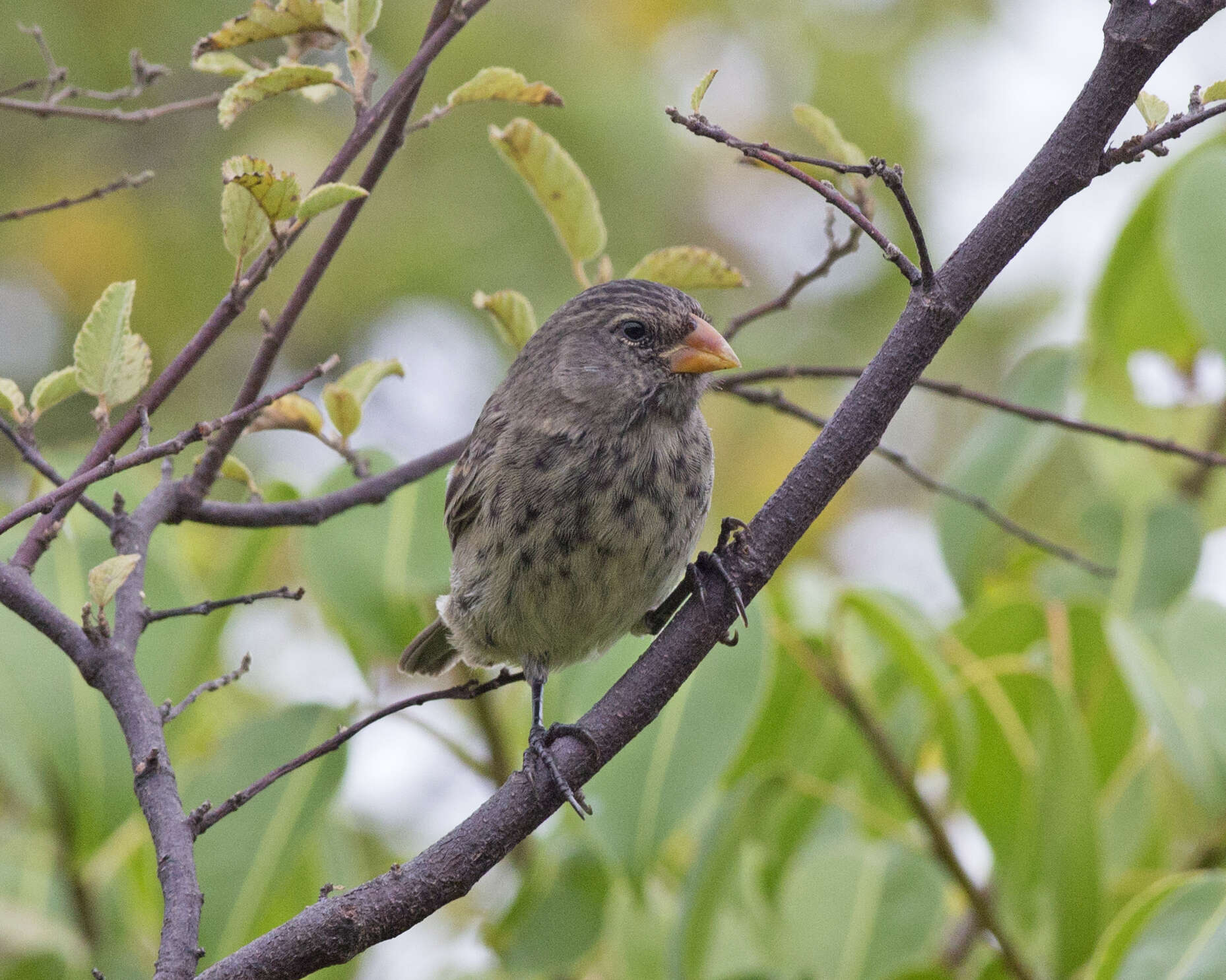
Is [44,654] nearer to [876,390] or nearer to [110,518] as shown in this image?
[110,518]

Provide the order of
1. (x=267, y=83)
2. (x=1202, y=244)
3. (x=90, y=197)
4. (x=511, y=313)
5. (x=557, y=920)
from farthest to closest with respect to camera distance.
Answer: (x=1202, y=244) < (x=557, y=920) < (x=511, y=313) < (x=90, y=197) < (x=267, y=83)

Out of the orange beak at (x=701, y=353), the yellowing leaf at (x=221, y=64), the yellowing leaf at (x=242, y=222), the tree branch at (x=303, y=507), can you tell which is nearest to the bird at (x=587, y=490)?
the orange beak at (x=701, y=353)

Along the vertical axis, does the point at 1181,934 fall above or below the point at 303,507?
below

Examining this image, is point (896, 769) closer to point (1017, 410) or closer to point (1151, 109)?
point (1017, 410)

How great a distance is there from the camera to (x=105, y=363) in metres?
2.04

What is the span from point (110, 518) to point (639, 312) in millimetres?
1410

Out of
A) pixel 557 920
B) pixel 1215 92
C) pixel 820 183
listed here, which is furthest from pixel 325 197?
pixel 557 920

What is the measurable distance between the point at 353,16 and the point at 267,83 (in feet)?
0.57

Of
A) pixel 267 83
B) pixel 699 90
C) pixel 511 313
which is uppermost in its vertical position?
pixel 699 90

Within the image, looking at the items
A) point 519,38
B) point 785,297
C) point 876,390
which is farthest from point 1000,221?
point 519,38

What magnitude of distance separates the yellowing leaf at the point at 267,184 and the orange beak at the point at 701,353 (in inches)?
47.6

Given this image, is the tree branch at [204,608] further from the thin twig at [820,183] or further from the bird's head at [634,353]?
the bird's head at [634,353]

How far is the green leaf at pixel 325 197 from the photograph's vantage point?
6.35 ft

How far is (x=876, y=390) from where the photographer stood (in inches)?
74.2
